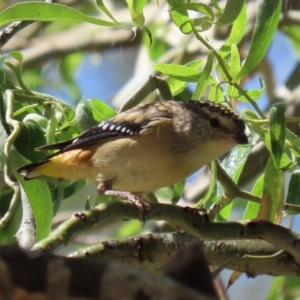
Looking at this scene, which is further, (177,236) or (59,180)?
(59,180)

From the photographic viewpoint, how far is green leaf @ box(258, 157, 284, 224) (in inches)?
66.3

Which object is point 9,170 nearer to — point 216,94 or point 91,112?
point 91,112

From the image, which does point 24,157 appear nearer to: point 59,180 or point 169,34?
point 59,180

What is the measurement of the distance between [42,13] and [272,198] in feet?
→ 2.38

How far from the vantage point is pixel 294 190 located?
183 centimetres

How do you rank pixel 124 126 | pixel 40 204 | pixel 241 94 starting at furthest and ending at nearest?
pixel 124 126
pixel 241 94
pixel 40 204

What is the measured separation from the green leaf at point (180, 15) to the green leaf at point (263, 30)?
0.16 m

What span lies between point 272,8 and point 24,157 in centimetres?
74

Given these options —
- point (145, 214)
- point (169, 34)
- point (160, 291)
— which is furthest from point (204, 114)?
point (169, 34)

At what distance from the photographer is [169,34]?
4.10 meters

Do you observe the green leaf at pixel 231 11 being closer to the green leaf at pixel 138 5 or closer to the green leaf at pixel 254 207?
the green leaf at pixel 138 5

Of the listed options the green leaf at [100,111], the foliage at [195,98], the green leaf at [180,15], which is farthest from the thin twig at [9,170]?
the green leaf at [180,15]

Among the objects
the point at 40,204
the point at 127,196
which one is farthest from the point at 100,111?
the point at 40,204

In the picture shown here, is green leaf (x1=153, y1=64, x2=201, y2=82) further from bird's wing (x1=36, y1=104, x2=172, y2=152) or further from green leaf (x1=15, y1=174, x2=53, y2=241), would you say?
green leaf (x1=15, y1=174, x2=53, y2=241)
